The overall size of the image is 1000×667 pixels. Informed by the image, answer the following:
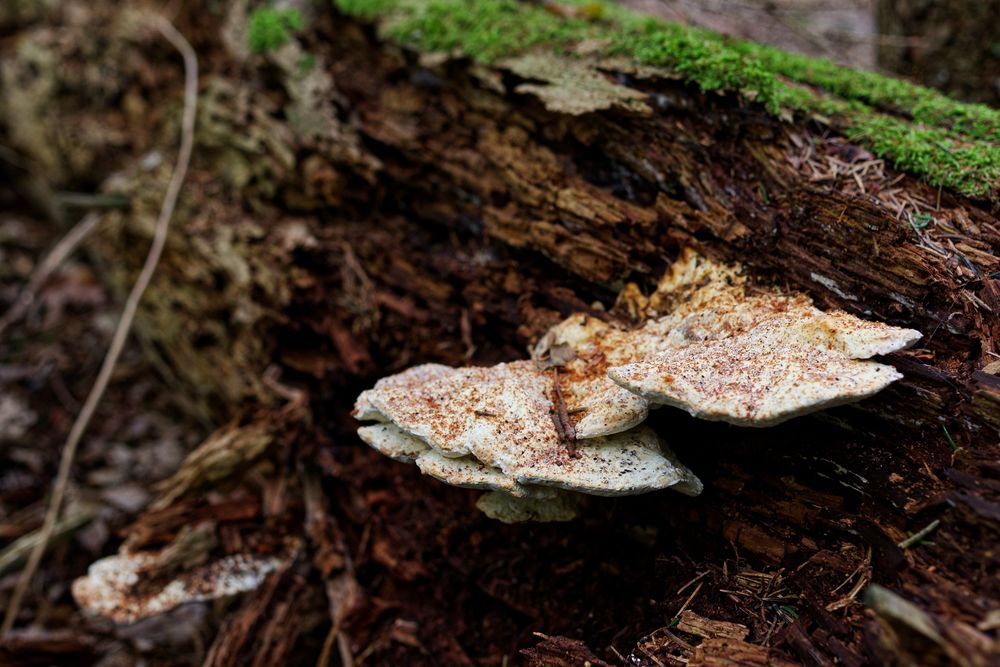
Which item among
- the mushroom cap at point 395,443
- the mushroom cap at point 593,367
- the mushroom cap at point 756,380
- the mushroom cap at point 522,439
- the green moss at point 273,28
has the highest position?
the green moss at point 273,28

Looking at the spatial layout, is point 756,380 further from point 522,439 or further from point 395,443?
point 395,443

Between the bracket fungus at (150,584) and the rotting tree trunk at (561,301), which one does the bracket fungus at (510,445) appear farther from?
the bracket fungus at (150,584)

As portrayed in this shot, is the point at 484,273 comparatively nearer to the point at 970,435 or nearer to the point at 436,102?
the point at 436,102

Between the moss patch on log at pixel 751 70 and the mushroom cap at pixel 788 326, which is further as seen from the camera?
the moss patch on log at pixel 751 70

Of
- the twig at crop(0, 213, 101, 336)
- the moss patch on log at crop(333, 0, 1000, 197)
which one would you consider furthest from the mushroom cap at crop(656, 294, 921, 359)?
the twig at crop(0, 213, 101, 336)

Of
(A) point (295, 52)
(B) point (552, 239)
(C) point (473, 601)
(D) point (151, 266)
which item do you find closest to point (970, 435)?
(B) point (552, 239)

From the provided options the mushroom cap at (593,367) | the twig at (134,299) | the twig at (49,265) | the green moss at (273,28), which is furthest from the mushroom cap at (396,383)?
the twig at (49,265)

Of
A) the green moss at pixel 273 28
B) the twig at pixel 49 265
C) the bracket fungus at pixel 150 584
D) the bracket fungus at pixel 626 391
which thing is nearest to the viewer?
the bracket fungus at pixel 626 391

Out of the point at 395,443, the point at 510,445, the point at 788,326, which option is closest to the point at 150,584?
the point at 395,443
